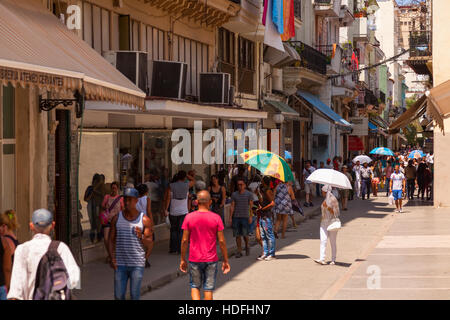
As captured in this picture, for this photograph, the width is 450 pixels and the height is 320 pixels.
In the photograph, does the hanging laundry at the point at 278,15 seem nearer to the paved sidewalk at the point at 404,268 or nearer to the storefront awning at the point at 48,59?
the paved sidewalk at the point at 404,268

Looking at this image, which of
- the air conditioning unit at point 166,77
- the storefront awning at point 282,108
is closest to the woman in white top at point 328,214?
the air conditioning unit at point 166,77

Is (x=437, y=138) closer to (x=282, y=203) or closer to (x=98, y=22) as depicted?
(x=282, y=203)

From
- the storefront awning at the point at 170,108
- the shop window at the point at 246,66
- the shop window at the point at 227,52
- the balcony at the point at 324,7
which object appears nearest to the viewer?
the storefront awning at the point at 170,108

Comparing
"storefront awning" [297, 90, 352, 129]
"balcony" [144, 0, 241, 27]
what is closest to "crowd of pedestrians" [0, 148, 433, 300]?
"balcony" [144, 0, 241, 27]

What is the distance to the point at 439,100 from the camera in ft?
86.0

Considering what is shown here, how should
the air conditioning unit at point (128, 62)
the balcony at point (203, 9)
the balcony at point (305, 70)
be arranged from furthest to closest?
1. the balcony at point (305, 70)
2. the balcony at point (203, 9)
3. the air conditioning unit at point (128, 62)

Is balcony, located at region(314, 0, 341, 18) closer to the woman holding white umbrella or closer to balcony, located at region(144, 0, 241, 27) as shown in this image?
balcony, located at region(144, 0, 241, 27)

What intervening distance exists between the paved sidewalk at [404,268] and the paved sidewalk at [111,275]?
284cm

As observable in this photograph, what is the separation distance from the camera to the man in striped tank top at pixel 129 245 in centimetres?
970

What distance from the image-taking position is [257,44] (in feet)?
105

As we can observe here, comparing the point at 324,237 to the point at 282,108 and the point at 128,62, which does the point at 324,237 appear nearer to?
the point at 128,62

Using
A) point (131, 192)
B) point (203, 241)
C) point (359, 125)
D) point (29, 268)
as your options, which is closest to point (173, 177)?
point (203, 241)

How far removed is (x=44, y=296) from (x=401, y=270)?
883 centimetres

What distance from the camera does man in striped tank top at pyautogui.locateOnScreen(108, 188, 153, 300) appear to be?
382 inches
